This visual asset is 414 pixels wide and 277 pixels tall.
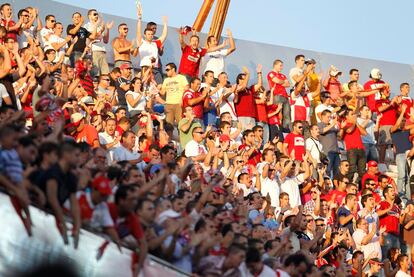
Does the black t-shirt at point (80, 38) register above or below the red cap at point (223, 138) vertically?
above

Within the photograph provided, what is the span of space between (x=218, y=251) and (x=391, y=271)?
5.62 meters

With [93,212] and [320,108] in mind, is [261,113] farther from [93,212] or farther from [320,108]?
[93,212]

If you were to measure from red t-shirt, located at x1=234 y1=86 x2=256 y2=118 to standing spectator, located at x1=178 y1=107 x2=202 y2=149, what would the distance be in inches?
83.3

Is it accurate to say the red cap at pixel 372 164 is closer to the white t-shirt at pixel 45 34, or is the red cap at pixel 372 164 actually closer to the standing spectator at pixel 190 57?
the standing spectator at pixel 190 57

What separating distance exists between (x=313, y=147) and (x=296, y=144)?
429 mm

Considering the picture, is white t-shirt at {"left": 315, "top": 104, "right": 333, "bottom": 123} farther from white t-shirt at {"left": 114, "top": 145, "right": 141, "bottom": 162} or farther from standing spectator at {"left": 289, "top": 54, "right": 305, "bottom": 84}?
white t-shirt at {"left": 114, "top": 145, "right": 141, "bottom": 162}

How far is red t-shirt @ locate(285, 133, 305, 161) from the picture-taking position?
21.1 m

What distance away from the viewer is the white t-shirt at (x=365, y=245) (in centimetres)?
1953

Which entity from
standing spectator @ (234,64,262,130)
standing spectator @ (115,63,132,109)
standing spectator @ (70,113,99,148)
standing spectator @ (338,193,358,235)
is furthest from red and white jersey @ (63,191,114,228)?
standing spectator @ (234,64,262,130)

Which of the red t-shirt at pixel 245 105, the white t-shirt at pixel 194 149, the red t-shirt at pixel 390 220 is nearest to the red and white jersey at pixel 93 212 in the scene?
the white t-shirt at pixel 194 149

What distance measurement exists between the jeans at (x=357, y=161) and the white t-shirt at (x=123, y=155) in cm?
633

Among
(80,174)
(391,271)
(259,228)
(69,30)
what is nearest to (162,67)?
(69,30)

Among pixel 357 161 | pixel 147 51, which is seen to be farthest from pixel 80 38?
pixel 357 161

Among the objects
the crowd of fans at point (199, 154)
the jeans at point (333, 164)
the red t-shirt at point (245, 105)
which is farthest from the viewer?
the jeans at point (333, 164)
